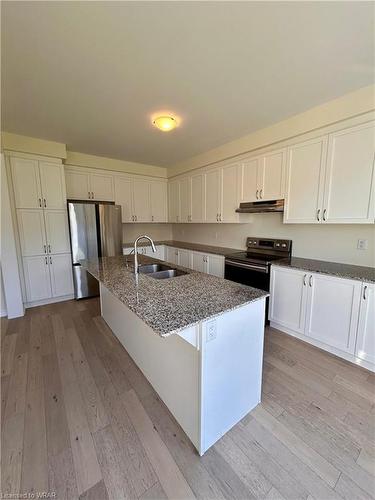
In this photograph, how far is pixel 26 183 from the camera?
3.18 meters

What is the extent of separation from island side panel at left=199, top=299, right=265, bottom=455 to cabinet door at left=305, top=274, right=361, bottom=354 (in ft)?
3.74

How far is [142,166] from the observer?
4578 millimetres

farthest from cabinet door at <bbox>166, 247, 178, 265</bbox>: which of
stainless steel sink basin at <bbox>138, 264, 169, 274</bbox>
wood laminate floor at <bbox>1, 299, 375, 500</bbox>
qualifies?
wood laminate floor at <bbox>1, 299, 375, 500</bbox>

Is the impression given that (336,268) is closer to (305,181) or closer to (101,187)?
(305,181)

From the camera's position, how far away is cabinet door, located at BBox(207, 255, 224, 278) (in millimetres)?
3410

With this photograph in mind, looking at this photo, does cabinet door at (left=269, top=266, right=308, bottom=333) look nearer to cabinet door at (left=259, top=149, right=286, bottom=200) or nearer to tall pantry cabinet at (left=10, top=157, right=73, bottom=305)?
cabinet door at (left=259, top=149, right=286, bottom=200)

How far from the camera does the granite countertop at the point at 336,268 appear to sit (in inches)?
78.9

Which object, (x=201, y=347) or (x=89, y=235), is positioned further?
(x=89, y=235)

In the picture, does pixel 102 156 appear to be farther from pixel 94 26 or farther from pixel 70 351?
pixel 70 351

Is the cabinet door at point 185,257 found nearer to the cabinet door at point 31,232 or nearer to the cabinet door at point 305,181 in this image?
the cabinet door at point 305,181

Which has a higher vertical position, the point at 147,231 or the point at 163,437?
the point at 147,231

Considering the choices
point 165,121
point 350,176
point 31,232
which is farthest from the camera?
point 31,232

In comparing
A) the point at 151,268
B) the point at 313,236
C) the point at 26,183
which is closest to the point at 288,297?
the point at 313,236

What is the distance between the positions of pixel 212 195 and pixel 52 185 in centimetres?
270
